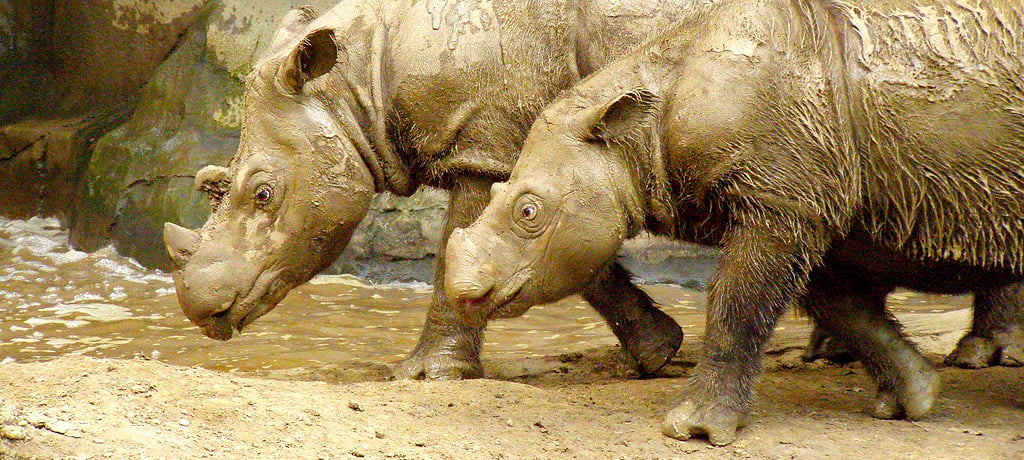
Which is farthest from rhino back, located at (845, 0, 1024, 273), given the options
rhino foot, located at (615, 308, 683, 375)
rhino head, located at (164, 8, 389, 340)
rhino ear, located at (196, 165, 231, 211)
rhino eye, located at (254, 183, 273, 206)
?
rhino ear, located at (196, 165, 231, 211)

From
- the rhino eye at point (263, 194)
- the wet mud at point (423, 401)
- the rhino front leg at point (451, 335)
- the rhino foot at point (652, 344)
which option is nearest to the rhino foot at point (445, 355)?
the rhino front leg at point (451, 335)

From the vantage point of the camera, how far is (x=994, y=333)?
235 inches

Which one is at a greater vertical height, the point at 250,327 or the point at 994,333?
the point at 994,333

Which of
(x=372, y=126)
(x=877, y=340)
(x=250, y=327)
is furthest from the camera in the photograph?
(x=250, y=327)

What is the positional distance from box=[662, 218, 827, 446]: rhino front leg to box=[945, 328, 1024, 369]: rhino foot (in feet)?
5.85

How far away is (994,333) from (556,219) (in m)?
2.77

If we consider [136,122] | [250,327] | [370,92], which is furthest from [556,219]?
[136,122]

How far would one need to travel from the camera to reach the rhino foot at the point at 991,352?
19.3 ft

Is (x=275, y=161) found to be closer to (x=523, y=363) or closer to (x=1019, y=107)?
(x=523, y=363)

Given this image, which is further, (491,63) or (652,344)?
(652,344)

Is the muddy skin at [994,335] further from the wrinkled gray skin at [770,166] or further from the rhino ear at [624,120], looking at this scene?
the rhino ear at [624,120]

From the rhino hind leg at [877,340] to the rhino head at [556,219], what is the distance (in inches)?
42.1

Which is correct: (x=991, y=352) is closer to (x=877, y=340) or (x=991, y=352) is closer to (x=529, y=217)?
(x=877, y=340)

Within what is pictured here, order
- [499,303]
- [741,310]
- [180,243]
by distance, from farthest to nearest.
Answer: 1. [180,243]
2. [499,303]
3. [741,310]
